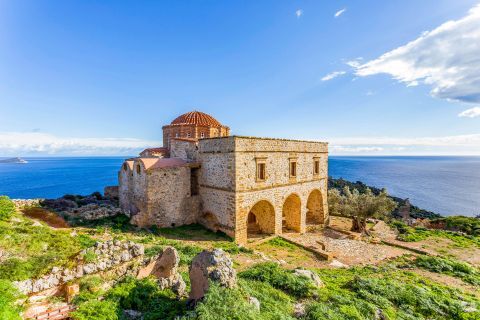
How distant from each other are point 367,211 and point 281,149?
983cm

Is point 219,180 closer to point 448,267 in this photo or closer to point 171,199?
point 171,199

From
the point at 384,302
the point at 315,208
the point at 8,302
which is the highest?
the point at 8,302

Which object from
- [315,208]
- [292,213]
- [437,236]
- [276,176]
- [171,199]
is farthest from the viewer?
[315,208]

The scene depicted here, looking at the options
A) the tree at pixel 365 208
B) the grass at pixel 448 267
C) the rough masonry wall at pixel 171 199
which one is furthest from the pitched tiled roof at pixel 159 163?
the grass at pixel 448 267

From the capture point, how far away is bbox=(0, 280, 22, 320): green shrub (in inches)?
179

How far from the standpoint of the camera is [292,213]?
68.1 feet

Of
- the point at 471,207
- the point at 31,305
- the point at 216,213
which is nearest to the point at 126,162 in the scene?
the point at 216,213

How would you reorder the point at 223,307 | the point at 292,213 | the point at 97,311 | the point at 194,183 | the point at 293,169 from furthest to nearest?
the point at 292,213
the point at 293,169
the point at 194,183
the point at 97,311
the point at 223,307

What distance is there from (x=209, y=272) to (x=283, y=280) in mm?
3406

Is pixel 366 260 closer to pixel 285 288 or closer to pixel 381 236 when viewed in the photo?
pixel 381 236

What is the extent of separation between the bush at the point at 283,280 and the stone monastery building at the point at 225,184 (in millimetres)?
6678

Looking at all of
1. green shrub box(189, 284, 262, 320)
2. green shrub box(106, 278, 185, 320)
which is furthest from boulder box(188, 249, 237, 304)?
green shrub box(106, 278, 185, 320)

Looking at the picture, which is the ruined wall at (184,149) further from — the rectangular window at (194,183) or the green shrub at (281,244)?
the green shrub at (281,244)

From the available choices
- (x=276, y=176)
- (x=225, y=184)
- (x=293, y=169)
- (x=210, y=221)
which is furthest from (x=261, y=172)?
(x=210, y=221)
